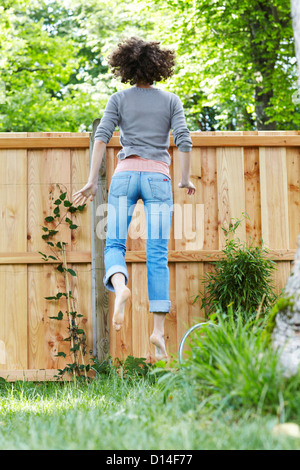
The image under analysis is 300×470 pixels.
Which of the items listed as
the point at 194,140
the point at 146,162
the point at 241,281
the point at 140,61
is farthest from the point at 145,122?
the point at 241,281

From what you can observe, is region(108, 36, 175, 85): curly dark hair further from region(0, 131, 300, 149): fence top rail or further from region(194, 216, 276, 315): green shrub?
region(194, 216, 276, 315): green shrub

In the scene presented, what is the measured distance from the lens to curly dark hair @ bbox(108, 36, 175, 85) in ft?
11.1

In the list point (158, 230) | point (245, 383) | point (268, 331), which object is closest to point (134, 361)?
point (158, 230)

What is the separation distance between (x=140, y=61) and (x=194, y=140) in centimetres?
84

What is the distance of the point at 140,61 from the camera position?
11.1 feet

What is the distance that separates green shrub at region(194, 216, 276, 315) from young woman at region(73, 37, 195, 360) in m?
0.56

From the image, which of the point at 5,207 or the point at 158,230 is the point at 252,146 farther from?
the point at 5,207

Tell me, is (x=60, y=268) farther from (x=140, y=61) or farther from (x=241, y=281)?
(x=140, y=61)

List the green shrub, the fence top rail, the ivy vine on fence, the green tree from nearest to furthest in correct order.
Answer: the green shrub
the ivy vine on fence
the fence top rail
the green tree

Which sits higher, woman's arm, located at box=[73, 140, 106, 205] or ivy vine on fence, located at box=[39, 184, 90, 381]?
woman's arm, located at box=[73, 140, 106, 205]

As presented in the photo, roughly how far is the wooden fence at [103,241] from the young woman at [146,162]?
0.62 m

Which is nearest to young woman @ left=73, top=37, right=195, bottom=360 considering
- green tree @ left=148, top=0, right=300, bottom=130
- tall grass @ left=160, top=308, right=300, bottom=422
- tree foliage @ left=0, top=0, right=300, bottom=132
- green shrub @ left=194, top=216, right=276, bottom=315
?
green shrub @ left=194, top=216, right=276, bottom=315

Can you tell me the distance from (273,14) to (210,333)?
958cm

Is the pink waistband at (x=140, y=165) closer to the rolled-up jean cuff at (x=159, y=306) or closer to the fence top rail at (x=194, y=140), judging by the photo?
the fence top rail at (x=194, y=140)
